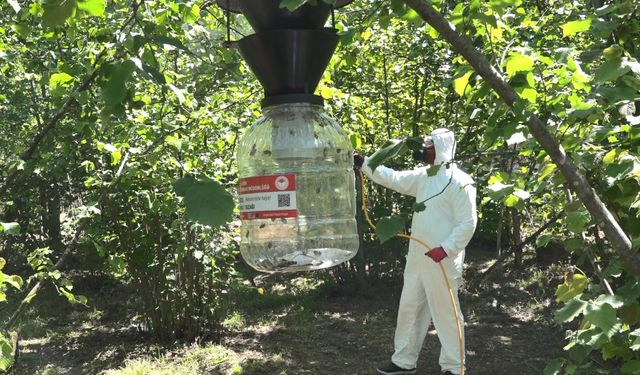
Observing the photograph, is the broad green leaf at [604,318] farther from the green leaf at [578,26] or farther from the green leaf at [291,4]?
the green leaf at [291,4]

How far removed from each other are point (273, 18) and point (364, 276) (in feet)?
→ 21.7

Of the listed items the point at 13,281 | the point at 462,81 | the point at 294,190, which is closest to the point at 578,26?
the point at 462,81

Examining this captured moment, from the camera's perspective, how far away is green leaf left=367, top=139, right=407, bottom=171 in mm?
1299

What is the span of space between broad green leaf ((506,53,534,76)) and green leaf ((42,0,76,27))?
39.3 inches

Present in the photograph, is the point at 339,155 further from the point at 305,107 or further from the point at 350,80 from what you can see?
the point at 350,80

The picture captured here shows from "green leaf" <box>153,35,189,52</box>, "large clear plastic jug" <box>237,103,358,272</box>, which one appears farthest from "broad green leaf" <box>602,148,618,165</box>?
"green leaf" <box>153,35,189,52</box>

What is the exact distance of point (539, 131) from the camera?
1.44m

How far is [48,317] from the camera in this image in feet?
24.8

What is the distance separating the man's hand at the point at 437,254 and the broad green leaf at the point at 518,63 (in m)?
3.30

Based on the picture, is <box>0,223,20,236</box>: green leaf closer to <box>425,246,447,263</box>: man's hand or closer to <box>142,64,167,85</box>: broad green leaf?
<box>142,64,167,85</box>: broad green leaf

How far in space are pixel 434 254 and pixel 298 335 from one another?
2168mm

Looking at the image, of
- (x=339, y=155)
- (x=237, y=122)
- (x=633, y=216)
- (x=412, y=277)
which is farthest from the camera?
(x=412, y=277)

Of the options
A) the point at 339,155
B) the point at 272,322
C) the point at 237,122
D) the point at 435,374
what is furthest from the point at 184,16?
the point at 272,322

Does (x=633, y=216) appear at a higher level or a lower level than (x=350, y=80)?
lower
